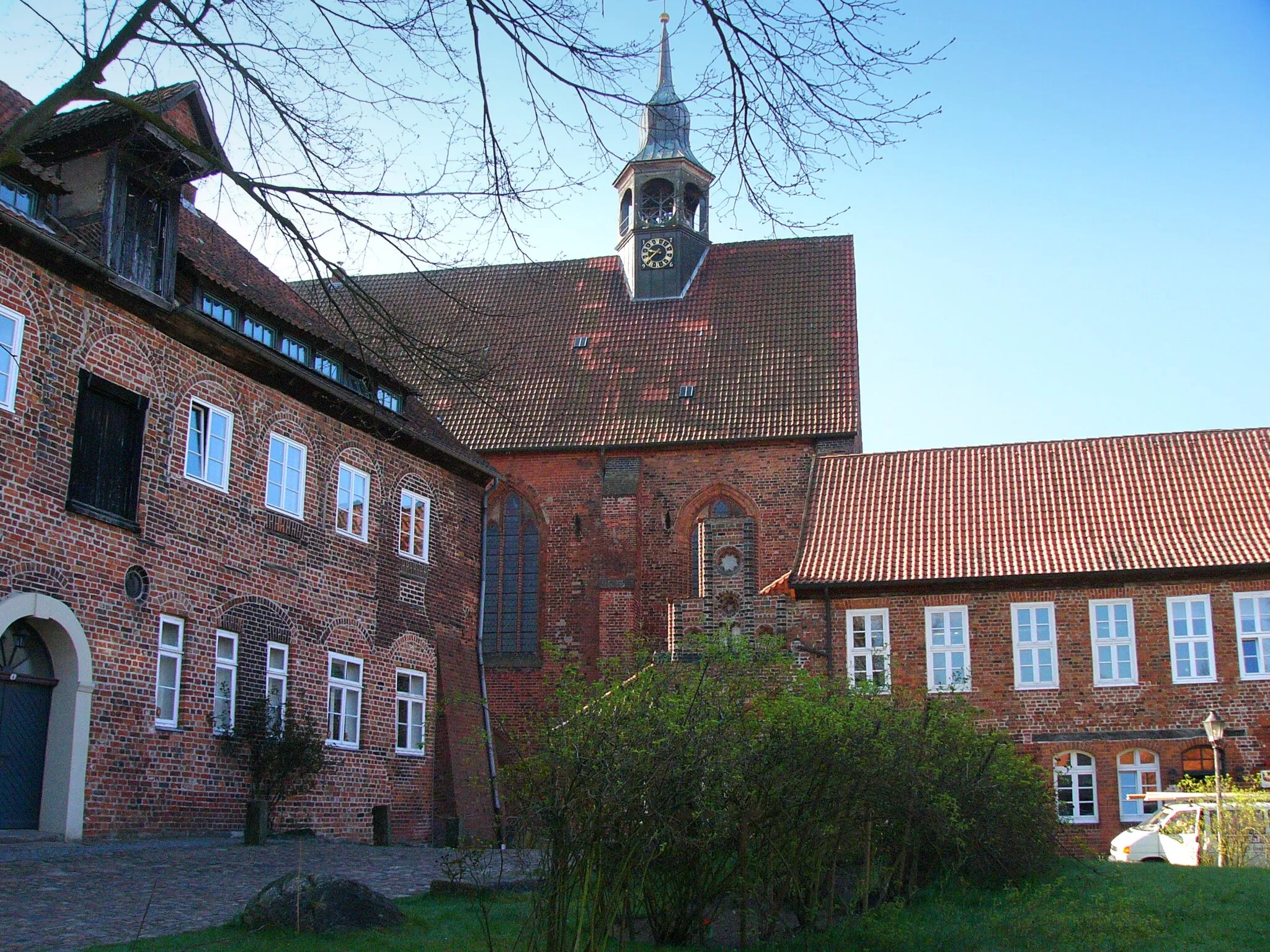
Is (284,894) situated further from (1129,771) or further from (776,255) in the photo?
(776,255)

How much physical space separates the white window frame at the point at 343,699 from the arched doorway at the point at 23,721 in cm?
577

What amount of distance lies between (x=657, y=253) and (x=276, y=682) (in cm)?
1871

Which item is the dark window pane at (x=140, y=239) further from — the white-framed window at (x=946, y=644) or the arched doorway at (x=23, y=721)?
the white-framed window at (x=946, y=644)

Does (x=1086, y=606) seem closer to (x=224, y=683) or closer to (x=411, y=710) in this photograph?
(x=411, y=710)

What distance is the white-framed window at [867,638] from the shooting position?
24734 millimetres

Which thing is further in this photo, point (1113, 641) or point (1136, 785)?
point (1113, 641)

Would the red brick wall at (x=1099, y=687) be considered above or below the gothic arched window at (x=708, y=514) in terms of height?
A: below

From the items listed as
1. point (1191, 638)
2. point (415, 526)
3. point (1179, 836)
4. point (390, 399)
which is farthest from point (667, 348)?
point (1179, 836)

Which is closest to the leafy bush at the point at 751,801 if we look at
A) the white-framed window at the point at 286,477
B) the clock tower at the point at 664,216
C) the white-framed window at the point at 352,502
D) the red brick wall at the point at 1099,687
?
the red brick wall at the point at 1099,687

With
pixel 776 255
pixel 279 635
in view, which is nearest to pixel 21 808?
pixel 279 635

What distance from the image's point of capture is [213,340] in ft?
63.5

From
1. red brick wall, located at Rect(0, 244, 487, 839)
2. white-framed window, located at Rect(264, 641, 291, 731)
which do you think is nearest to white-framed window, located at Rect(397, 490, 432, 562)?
red brick wall, located at Rect(0, 244, 487, 839)

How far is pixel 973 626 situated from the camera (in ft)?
80.8

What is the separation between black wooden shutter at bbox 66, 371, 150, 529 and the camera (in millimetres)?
16938
